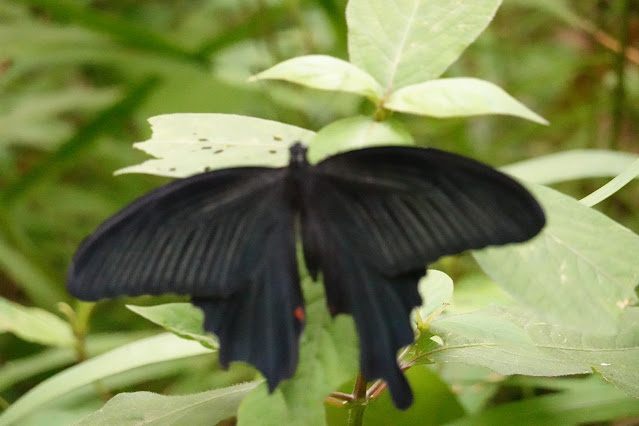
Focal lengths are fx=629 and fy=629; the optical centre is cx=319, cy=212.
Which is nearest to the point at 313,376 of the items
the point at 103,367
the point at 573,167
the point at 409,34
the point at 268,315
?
→ the point at 268,315

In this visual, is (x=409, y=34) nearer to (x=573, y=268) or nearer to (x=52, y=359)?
(x=573, y=268)

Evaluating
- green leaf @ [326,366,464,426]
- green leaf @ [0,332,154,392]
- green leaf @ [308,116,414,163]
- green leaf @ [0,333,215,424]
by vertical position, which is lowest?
green leaf @ [0,332,154,392]

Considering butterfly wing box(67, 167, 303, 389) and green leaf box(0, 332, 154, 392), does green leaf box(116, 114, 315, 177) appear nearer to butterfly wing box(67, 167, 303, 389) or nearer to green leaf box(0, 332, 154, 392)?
butterfly wing box(67, 167, 303, 389)

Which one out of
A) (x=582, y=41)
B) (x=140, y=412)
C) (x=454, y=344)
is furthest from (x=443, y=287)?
(x=582, y=41)

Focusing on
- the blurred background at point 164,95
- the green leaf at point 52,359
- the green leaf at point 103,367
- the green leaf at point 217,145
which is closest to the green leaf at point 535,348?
the green leaf at point 217,145

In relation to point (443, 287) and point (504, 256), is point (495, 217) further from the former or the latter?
point (443, 287)

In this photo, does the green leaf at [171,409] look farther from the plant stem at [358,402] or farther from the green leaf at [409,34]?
the green leaf at [409,34]

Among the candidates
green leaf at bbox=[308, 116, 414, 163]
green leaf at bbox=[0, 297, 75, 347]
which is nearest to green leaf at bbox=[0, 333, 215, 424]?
green leaf at bbox=[0, 297, 75, 347]
